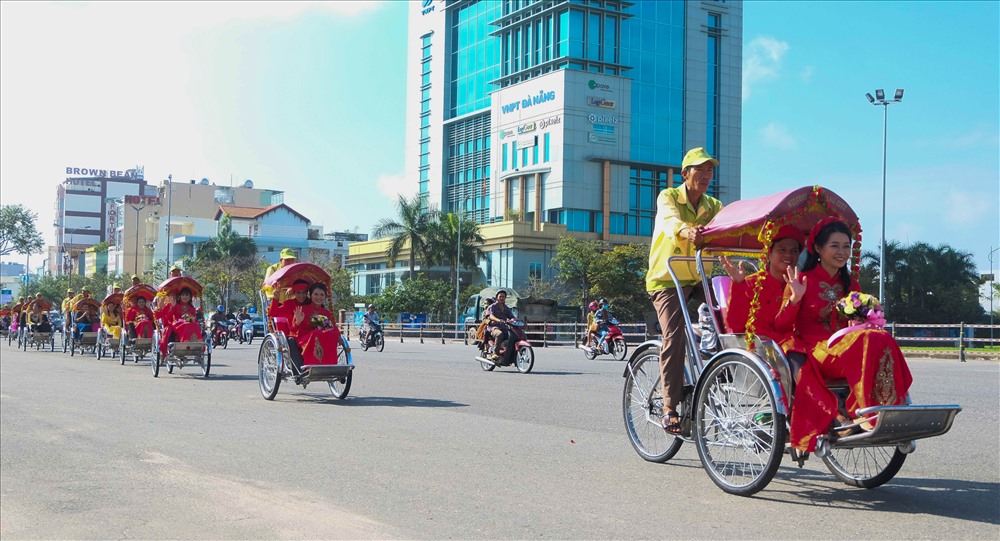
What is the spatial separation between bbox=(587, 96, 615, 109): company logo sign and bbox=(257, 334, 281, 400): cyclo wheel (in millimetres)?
60279

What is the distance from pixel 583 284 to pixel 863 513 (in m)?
52.9

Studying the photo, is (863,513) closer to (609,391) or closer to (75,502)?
(75,502)

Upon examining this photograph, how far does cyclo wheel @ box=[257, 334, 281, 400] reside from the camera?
12.7 meters

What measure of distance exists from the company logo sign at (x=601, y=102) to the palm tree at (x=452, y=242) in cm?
1329

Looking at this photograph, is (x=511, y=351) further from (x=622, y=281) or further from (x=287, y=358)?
(x=622, y=281)

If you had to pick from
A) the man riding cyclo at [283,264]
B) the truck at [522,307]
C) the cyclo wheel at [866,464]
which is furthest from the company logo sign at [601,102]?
the cyclo wheel at [866,464]

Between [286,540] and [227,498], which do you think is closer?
[286,540]

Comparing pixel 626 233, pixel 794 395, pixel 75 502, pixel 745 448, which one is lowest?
pixel 75 502

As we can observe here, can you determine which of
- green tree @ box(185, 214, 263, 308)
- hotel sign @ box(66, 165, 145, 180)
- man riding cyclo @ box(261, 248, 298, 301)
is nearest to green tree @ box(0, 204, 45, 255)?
green tree @ box(185, 214, 263, 308)

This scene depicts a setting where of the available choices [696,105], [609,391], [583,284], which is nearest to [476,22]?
[696,105]

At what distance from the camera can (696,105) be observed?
78.2m

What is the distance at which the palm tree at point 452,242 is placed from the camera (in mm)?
65500

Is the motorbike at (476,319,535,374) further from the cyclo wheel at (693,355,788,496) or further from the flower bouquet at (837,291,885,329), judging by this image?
the flower bouquet at (837,291,885,329)

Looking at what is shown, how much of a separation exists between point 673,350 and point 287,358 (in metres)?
7.15
